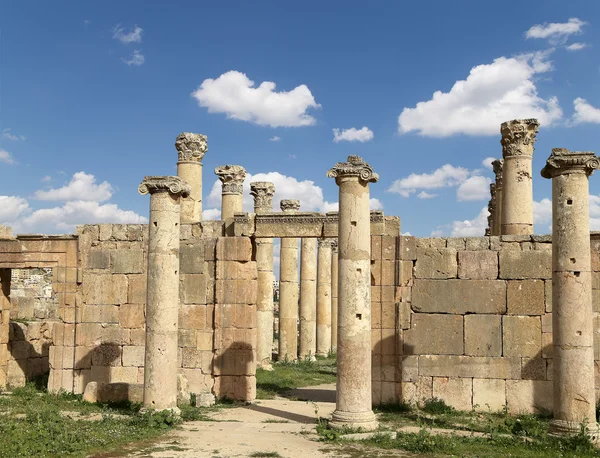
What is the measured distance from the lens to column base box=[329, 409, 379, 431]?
12.7 m

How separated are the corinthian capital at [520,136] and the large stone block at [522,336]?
17.3 ft

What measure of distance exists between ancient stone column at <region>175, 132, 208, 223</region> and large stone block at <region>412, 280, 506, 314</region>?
7888 millimetres

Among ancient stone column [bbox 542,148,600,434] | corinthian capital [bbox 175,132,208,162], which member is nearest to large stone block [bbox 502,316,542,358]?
ancient stone column [bbox 542,148,600,434]

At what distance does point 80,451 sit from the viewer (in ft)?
36.2

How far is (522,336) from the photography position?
15.7 m

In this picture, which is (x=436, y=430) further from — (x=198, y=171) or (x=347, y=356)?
(x=198, y=171)

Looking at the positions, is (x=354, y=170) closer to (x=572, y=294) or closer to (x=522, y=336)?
(x=572, y=294)

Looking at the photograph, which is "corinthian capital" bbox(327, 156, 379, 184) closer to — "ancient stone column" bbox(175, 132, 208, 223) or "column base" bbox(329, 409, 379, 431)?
"column base" bbox(329, 409, 379, 431)

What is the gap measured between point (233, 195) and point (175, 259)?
30.7ft

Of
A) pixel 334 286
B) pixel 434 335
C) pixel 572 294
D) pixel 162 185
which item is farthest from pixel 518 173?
pixel 334 286

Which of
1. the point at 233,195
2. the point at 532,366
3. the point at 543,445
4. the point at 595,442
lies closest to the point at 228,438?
the point at 543,445

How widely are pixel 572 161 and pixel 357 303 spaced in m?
4.99

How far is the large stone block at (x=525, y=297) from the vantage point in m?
15.6

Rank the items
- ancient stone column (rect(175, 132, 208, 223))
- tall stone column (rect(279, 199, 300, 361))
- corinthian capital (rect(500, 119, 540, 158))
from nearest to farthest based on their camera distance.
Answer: corinthian capital (rect(500, 119, 540, 158)), ancient stone column (rect(175, 132, 208, 223)), tall stone column (rect(279, 199, 300, 361))
